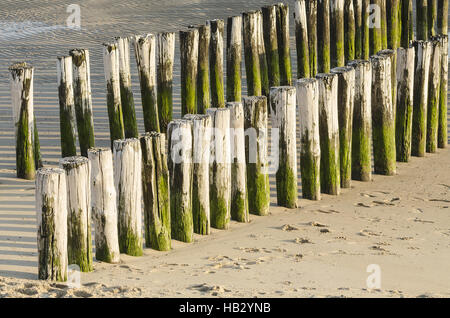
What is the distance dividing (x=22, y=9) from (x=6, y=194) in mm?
9153

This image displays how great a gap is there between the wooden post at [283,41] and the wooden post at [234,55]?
0.50 m

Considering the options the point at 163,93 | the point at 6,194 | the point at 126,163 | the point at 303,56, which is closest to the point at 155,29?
the point at 303,56

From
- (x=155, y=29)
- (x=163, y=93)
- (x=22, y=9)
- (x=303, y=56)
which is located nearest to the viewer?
(x=163, y=93)

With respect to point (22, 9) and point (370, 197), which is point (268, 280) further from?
point (22, 9)

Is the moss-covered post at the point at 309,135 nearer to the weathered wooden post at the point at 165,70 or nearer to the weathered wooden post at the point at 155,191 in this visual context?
the weathered wooden post at the point at 155,191

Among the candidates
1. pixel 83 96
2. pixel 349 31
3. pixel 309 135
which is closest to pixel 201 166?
pixel 309 135

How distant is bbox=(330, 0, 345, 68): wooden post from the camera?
1088 cm

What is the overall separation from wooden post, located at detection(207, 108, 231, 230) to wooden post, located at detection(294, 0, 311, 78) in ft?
11.8

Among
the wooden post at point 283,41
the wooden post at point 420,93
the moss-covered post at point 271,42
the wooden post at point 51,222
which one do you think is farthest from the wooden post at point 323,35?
the wooden post at point 51,222

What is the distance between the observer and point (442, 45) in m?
9.62

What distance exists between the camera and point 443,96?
388 inches

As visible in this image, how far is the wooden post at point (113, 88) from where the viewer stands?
884 centimetres
